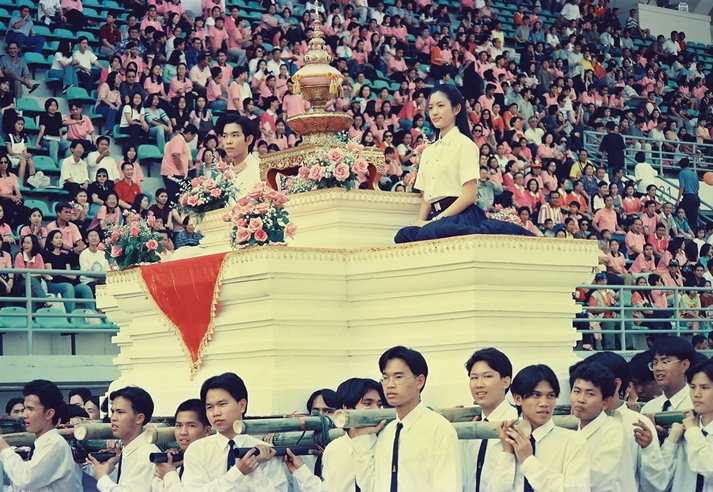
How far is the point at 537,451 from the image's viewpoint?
791 cm

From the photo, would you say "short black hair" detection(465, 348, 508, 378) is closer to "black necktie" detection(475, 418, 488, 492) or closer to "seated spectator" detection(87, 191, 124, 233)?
"black necktie" detection(475, 418, 488, 492)

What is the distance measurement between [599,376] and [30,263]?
9.45 meters

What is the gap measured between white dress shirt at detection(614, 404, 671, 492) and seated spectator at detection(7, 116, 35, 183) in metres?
11.6

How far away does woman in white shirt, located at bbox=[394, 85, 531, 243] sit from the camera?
11242mm

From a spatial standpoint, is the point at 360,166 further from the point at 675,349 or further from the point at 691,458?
the point at 691,458

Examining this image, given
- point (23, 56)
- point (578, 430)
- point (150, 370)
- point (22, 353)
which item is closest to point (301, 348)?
point (150, 370)

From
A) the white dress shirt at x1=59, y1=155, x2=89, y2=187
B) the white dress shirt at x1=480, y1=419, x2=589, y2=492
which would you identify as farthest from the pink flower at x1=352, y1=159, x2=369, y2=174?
the white dress shirt at x1=59, y1=155, x2=89, y2=187

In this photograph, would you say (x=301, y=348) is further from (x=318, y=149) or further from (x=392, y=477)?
(x=392, y=477)

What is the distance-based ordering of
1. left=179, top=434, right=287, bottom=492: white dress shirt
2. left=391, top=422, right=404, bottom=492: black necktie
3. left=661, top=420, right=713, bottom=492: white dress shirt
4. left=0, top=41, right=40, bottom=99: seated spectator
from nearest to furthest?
left=391, top=422, right=404, bottom=492: black necktie, left=661, top=420, right=713, bottom=492: white dress shirt, left=179, top=434, right=287, bottom=492: white dress shirt, left=0, top=41, right=40, bottom=99: seated spectator

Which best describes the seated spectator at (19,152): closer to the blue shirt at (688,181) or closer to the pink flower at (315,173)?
the pink flower at (315,173)

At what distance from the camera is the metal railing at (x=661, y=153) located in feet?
86.0

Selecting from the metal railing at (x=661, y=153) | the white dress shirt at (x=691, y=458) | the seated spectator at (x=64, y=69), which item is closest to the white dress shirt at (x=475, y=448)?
the white dress shirt at (x=691, y=458)

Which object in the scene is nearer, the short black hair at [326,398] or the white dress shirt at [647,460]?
the white dress shirt at [647,460]

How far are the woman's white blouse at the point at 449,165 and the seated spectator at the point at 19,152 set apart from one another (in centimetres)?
828
